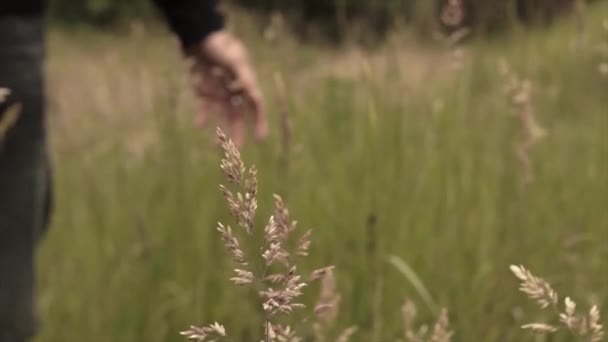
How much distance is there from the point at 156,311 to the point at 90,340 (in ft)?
0.44

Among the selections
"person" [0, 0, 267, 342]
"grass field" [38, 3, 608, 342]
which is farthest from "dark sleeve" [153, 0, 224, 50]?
"grass field" [38, 3, 608, 342]

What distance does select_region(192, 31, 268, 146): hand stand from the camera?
1.48 m

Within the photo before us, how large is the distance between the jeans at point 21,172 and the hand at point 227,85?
1.01 feet

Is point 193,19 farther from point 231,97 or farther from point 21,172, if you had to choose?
point 21,172

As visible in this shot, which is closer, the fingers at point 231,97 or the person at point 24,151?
the person at point 24,151

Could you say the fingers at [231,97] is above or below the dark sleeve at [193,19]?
below

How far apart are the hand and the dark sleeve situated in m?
0.02

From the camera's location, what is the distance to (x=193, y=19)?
4.91ft

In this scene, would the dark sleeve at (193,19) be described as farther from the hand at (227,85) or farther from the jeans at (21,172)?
the jeans at (21,172)

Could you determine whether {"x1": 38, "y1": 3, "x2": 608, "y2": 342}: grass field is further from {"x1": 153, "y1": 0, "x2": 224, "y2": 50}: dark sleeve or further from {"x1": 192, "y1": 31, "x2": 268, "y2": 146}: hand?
{"x1": 153, "y1": 0, "x2": 224, "y2": 50}: dark sleeve

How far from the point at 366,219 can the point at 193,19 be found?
18.5 inches

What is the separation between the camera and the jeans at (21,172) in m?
1.22

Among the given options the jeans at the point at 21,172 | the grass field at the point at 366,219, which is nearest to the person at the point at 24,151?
the jeans at the point at 21,172

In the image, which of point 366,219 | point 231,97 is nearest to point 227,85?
point 231,97
